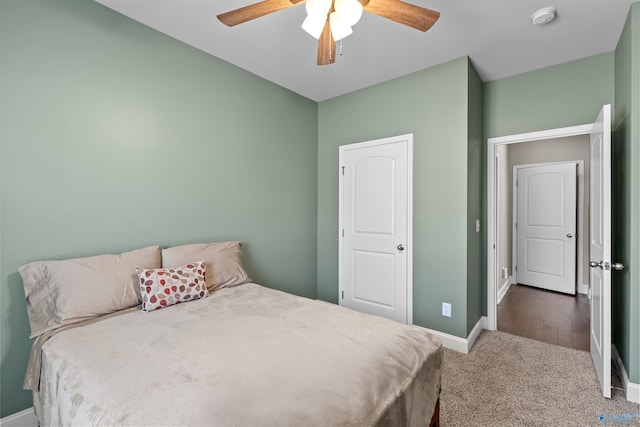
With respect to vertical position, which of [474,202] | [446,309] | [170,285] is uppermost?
[474,202]

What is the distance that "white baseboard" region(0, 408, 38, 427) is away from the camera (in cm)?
161

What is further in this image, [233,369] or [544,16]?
[544,16]

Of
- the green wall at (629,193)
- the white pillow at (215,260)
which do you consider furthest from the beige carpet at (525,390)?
the white pillow at (215,260)

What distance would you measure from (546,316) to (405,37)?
11.6 feet

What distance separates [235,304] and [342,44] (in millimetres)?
2202

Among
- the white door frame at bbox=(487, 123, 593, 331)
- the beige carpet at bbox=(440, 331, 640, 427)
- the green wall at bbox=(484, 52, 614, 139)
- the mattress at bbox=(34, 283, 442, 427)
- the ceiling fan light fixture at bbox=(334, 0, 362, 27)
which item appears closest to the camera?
the mattress at bbox=(34, 283, 442, 427)

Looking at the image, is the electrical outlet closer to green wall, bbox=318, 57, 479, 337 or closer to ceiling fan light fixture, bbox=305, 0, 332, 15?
green wall, bbox=318, 57, 479, 337

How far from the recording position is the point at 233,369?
111cm

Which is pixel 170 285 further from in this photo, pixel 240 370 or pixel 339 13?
pixel 339 13

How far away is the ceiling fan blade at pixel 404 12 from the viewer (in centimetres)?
138

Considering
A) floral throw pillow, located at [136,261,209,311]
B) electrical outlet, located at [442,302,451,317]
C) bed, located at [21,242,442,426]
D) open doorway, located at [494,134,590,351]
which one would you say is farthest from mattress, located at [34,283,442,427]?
open doorway, located at [494,134,590,351]

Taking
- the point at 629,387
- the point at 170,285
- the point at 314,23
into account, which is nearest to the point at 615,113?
the point at 629,387

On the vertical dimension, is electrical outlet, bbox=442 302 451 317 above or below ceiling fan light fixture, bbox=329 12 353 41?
below

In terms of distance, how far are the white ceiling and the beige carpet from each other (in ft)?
8.66
